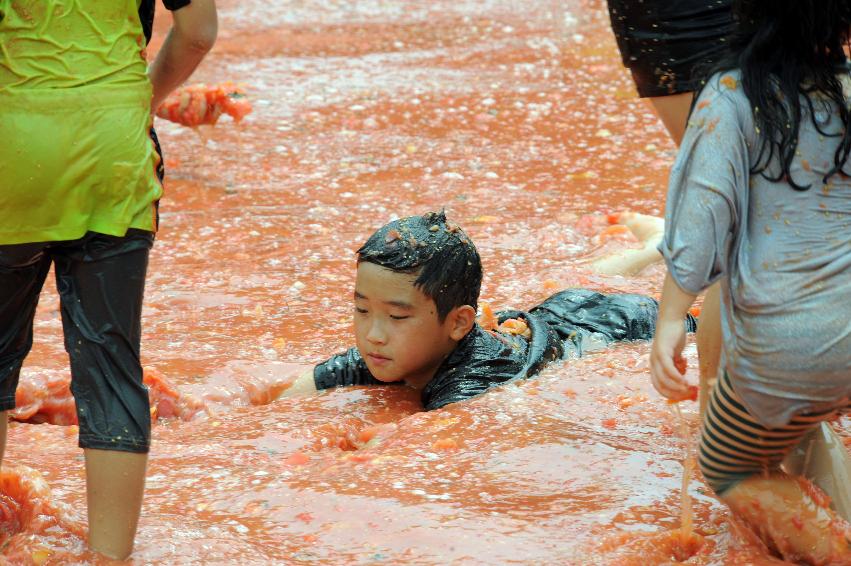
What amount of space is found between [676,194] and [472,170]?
416 centimetres

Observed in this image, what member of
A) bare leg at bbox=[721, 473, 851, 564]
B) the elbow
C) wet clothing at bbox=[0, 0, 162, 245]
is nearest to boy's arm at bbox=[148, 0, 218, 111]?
the elbow

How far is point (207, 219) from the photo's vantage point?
18.8 ft

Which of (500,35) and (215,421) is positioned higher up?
(500,35)

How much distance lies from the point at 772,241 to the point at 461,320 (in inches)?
61.7

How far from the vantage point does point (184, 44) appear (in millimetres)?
2588

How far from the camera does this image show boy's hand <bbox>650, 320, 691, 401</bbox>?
2277mm

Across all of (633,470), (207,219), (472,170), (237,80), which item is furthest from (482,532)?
(237,80)

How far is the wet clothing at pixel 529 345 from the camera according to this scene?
3.65m

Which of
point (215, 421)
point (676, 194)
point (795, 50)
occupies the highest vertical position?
point (795, 50)

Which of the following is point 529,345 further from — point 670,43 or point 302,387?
point 670,43

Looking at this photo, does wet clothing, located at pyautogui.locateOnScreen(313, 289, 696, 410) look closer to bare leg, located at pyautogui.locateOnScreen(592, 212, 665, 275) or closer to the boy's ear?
the boy's ear

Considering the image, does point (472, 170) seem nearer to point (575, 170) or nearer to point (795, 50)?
point (575, 170)

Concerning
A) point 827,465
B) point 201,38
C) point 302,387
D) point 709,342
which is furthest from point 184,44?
point 827,465

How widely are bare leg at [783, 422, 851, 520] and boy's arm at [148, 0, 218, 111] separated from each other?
5.16ft
